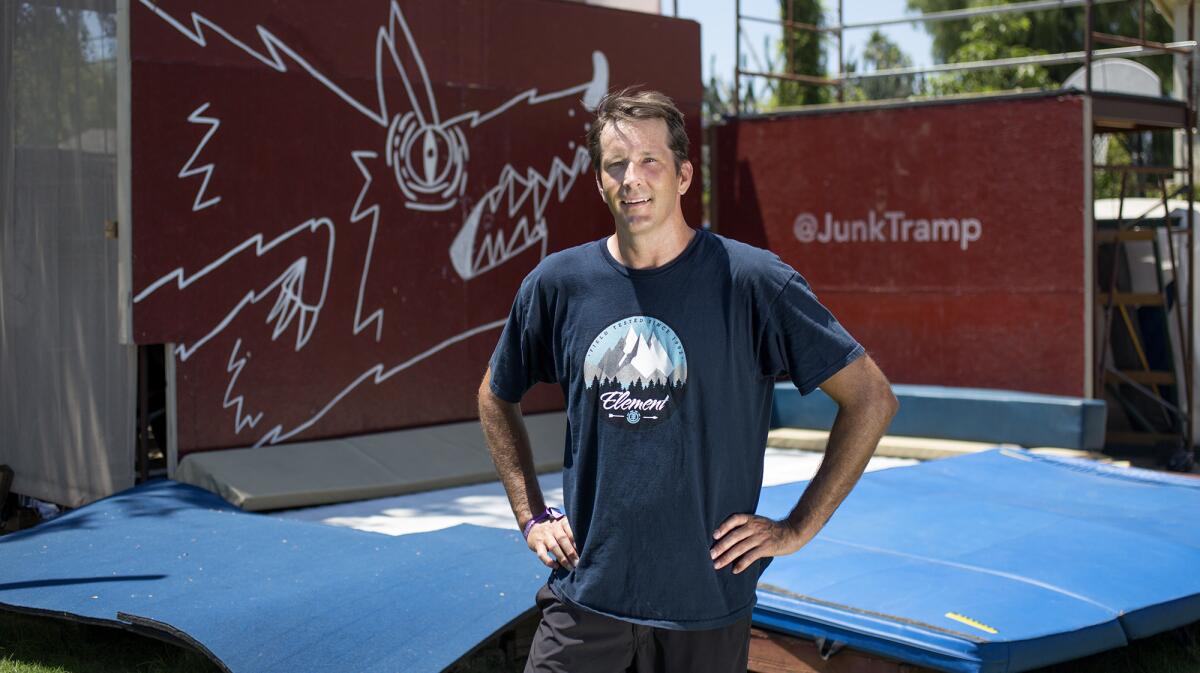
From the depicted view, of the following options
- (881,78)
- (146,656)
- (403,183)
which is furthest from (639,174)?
(881,78)

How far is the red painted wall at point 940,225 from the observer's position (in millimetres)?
10141

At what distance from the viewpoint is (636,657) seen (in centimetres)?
297

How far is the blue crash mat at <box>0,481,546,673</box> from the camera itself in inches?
183

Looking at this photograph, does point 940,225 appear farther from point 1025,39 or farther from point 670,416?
point 1025,39

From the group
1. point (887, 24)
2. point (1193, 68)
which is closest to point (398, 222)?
point (887, 24)

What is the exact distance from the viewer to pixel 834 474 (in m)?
2.92

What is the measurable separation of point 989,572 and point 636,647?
266cm

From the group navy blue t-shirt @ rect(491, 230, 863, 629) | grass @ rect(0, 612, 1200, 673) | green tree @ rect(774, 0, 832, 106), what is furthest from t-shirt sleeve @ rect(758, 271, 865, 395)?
green tree @ rect(774, 0, 832, 106)

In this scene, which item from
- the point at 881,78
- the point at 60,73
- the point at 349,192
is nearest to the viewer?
the point at 60,73

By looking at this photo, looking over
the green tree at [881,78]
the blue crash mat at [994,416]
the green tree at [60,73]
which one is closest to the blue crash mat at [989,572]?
the blue crash mat at [994,416]

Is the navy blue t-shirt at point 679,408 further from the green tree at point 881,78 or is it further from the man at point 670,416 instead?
the green tree at point 881,78

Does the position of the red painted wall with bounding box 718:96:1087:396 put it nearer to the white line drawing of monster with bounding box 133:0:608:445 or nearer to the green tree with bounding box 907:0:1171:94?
the white line drawing of monster with bounding box 133:0:608:445

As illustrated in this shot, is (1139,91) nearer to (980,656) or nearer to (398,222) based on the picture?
(398,222)

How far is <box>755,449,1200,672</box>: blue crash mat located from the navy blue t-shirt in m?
1.91
